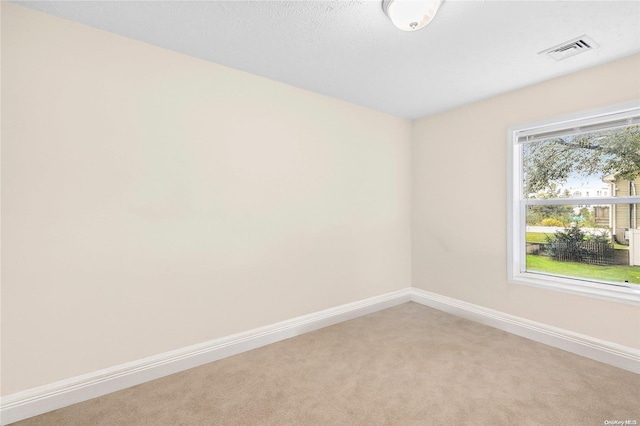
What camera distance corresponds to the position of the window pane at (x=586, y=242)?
95.4 inches

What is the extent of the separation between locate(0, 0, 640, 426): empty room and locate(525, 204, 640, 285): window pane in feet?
0.06

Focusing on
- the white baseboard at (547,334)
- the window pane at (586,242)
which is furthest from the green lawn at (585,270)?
the white baseboard at (547,334)

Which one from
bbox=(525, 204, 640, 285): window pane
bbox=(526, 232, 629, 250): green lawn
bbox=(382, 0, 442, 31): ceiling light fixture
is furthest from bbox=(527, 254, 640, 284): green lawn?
bbox=(382, 0, 442, 31): ceiling light fixture

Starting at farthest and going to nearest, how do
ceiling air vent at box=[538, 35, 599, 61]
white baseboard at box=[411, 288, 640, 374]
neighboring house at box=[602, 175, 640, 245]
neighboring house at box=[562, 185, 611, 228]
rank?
neighboring house at box=[562, 185, 611, 228]
neighboring house at box=[602, 175, 640, 245]
white baseboard at box=[411, 288, 640, 374]
ceiling air vent at box=[538, 35, 599, 61]

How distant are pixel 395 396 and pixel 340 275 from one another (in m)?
1.41

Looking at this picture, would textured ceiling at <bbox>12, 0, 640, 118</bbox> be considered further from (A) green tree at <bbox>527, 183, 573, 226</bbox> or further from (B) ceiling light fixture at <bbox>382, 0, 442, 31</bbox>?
(A) green tree at <bbox>527, 183, 573, 226</bbox>

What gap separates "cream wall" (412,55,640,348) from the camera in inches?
92.1

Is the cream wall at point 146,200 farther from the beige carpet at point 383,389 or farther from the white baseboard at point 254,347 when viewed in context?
the beige carpet at point 383,389

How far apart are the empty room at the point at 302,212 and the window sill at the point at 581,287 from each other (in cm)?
3

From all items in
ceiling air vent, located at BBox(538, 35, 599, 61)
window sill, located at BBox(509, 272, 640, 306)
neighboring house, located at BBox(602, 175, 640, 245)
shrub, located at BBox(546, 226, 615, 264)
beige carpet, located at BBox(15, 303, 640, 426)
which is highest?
ceiling air vent, located at BBox(538, 35, 599, 61)

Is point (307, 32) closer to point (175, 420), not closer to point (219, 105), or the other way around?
point (219, 105)

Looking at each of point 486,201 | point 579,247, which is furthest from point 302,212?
point 579,247

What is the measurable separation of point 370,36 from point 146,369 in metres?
2.77

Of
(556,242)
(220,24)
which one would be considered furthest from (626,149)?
(220,24)
